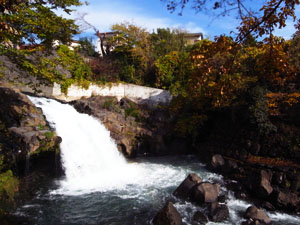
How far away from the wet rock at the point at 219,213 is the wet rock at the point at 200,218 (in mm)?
225

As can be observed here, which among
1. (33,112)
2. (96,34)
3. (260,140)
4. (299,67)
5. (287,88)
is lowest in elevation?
(260,140)

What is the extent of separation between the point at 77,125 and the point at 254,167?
29.0 ft

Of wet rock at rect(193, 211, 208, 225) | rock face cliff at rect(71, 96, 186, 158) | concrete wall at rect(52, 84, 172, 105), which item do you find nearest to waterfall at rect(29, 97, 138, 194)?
rock face cliff at rect(71, 96, 186, 158)

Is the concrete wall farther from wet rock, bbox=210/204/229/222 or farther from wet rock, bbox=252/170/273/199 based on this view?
wet rock, bbox=210/204/229/222

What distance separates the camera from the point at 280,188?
8930 mm

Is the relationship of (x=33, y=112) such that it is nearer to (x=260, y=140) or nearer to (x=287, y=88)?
(x=260, y=140)

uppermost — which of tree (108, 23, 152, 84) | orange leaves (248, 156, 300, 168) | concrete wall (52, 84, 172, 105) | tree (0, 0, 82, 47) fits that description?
tree (108, 23, 152, 84)

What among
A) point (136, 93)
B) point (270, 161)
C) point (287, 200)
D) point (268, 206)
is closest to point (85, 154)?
point (268, 206)

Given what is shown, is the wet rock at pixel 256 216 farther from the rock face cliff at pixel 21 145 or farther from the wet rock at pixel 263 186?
the rock face cliff at pixel 21 145

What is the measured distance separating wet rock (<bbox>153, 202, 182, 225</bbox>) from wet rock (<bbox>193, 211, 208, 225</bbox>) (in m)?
0.58

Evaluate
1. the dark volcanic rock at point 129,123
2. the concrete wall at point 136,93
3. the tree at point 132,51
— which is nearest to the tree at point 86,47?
the tree at point 132,51

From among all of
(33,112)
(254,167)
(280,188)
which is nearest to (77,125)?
(33,112)

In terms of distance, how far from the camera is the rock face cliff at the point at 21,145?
8.26 meters

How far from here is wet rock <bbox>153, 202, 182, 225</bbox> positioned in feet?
21.5
